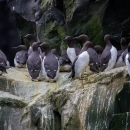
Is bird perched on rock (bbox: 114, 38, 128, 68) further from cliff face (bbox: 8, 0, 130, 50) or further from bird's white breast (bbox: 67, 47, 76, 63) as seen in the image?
bird's white breast (bbox: 67, 47, 76, 63)

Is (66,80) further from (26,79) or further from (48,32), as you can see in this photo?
(48,32)

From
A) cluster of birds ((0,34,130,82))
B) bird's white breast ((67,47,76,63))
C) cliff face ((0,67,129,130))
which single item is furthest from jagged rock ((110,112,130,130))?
bird's white breast ((67,47,76,63))

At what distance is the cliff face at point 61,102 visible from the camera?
1159 centimetres

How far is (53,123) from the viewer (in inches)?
490

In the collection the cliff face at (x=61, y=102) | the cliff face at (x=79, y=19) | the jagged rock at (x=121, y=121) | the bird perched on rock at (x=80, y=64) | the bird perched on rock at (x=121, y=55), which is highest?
the cliff face at (x=79, y=19)

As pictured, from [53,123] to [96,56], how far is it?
1879mm

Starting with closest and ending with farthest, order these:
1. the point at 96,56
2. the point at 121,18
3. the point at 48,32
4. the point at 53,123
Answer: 1. the point at 53,123
2. the point at 96,56
3. the point at 121,18
4. the point at 48,32

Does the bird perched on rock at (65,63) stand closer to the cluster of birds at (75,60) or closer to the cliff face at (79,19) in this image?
the cluster of birds at (75,60)

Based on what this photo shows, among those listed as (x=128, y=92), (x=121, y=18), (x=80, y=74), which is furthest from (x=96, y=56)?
(x=128, y=92)

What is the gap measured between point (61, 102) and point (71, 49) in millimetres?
2660

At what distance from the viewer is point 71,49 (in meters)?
14.7

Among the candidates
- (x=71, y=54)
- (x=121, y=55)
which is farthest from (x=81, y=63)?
(x=71, y=54)

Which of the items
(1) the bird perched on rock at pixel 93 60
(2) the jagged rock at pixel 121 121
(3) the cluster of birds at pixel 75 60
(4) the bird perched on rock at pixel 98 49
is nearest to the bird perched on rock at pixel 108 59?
(3) the cluster of birds at pixel 75 60

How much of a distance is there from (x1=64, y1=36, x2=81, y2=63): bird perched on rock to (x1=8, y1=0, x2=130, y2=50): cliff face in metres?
0.52
